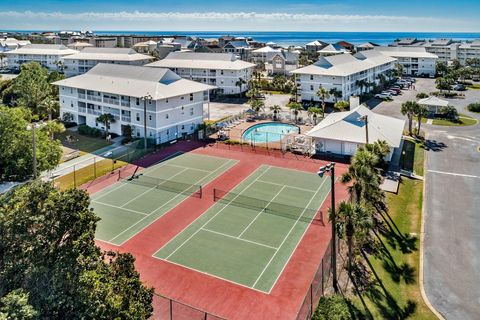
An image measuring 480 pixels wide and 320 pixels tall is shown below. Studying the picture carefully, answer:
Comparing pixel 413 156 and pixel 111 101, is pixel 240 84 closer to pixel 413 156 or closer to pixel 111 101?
pixel 111 101

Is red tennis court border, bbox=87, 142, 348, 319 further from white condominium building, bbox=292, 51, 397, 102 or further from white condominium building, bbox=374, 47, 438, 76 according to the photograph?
white condominium building, bbox=374, 47, 438, 76

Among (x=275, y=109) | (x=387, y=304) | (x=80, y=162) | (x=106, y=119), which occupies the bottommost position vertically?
(x=387, y=304)

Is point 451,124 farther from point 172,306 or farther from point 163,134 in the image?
point 172,306

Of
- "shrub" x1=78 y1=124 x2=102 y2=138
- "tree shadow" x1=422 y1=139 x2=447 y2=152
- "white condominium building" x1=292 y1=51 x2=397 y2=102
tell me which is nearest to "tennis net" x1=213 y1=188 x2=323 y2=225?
"tree shadow" x1=422 y1=139 x2=447 y2=152

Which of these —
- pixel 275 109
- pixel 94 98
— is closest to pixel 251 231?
pixel 275 109

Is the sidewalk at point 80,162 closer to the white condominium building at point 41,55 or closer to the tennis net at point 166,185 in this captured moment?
the tennis net at point 166,185

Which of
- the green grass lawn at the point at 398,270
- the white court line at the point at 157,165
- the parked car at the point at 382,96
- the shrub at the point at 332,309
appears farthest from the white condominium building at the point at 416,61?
the shrub at the point at 332,309
